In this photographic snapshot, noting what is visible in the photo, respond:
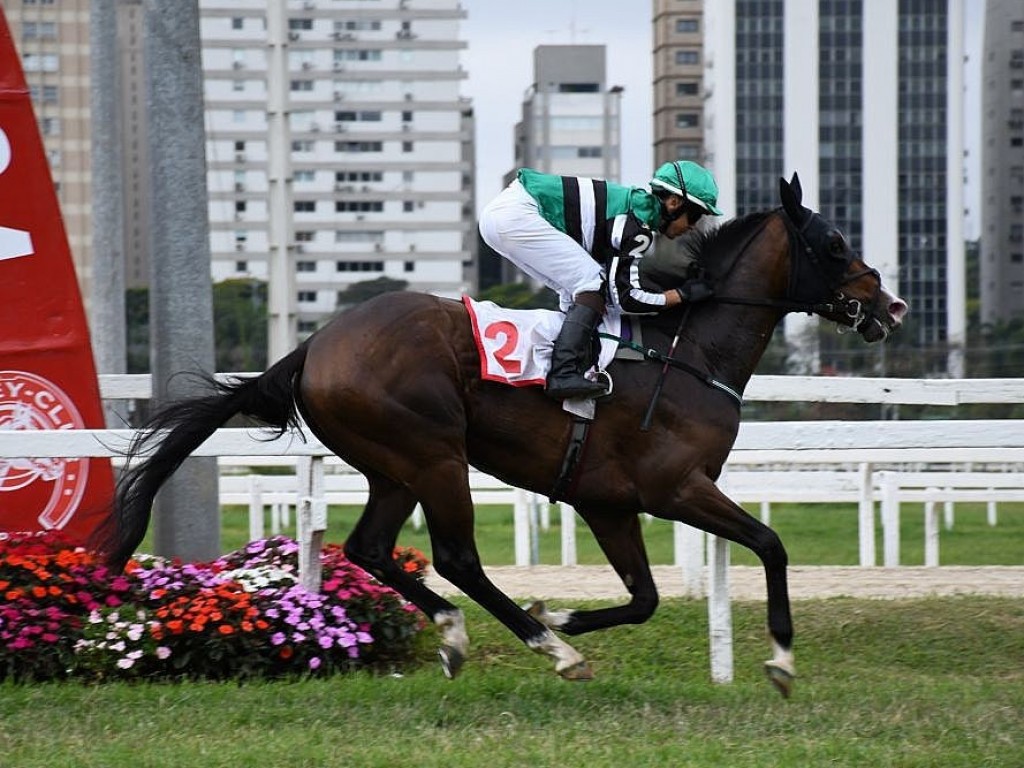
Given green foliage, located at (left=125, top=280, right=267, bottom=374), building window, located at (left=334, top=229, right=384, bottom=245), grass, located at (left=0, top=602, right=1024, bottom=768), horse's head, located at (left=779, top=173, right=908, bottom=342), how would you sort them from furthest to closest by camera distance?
building window, located at (left=334, top=229, right=384, bottom=245), green foliage, located at (left=125, top=280, right=267, bottom=374), horse's head, located at (left=779, top=173, right=908, bottom=342), grass, located at (left=0, top=602, right=1024, bottom=768)

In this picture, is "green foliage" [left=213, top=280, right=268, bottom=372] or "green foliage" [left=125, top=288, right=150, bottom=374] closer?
"green foliage" [left=125, top=288, right=150, bottom=374]

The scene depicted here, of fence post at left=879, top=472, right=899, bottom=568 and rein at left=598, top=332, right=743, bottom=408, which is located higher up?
rein at left=598, top=332, right=743, bottom=408

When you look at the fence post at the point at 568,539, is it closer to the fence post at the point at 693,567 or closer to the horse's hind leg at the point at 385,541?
the fence post at the point at 693,567

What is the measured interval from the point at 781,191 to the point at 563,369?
3.81 feet

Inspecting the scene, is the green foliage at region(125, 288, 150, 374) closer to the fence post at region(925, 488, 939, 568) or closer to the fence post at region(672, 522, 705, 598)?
the fence post at region(925, 488, 939, 568)

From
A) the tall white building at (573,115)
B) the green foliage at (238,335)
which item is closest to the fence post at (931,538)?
the green foliage at (238,335)

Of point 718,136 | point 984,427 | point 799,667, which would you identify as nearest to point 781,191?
point 984,427

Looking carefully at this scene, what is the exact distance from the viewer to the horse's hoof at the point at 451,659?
5703 millimetres

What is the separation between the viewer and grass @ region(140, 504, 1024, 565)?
1259 cm

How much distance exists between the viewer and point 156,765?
4406 mm

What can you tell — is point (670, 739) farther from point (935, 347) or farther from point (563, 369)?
point (935, 347)

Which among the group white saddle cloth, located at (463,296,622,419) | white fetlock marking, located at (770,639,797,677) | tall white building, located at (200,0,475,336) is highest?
tall white building, located at (200,0,475,336)

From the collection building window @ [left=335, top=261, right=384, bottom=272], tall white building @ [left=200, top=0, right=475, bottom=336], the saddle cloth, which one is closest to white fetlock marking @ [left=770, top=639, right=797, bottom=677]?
the saddle cloth

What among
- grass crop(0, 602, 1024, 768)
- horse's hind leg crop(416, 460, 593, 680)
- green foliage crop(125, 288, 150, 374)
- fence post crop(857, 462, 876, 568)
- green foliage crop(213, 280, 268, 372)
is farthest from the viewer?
green foliage crop(213, 280, 268, 372)
